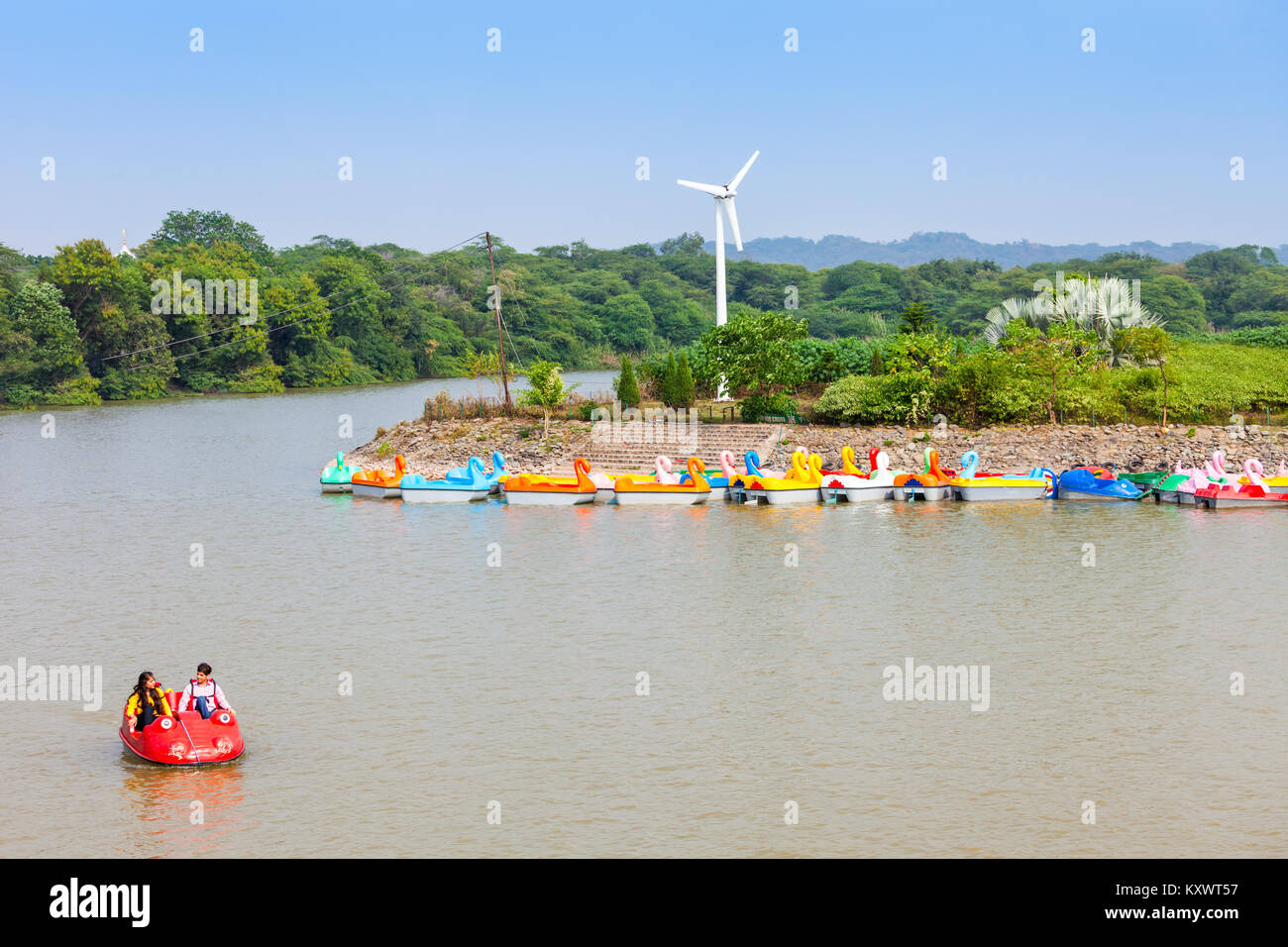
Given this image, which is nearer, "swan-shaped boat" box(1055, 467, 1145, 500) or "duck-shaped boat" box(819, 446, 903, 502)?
"swan-shaped boat" box(1055, 467, 1145, 500)

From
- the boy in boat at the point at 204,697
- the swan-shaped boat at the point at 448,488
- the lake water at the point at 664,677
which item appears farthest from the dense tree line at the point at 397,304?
the boy in boat at the point at 204,697

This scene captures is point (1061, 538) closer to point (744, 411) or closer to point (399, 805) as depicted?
point (744, 411)

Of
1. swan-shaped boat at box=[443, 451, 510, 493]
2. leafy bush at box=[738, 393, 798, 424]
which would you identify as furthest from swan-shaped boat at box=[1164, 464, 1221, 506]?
swan-shaped boat at box=[443, 451, 510, 493]

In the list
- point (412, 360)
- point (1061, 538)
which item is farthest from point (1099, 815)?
point (412, 360)

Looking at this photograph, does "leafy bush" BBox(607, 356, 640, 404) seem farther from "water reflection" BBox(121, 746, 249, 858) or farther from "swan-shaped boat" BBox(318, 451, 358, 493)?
"water reflection" BBox(121, 746, 249, 858)

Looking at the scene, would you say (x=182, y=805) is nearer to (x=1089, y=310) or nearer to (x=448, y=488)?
(x=448, y=488)

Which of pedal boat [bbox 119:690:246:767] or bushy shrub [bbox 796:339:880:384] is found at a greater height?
bushy shrub [bbox 796:339:880:384]

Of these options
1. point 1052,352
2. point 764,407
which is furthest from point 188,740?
point 1052,352

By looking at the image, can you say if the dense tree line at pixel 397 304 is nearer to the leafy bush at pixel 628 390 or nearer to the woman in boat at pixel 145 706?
the leafy bush at pixel 628 390
